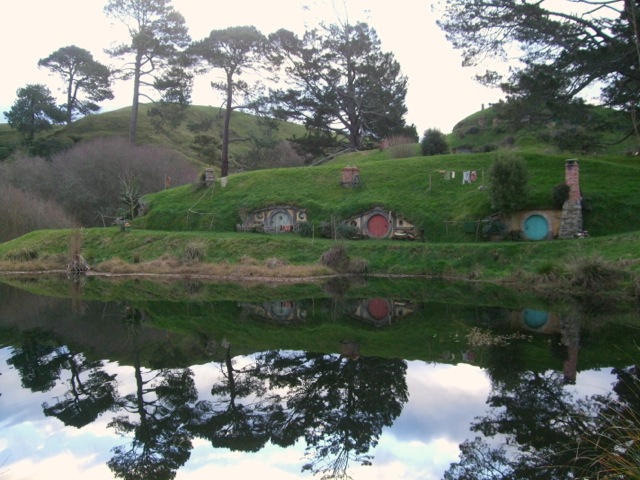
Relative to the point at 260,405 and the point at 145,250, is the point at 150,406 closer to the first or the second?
the point at 260,405

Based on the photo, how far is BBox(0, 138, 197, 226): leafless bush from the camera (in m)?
51.2

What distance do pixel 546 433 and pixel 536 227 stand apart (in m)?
25.0

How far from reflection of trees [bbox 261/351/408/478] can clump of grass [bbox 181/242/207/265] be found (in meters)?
20.0

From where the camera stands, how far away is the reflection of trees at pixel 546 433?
7.44m

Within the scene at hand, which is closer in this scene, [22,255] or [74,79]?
[22,255]

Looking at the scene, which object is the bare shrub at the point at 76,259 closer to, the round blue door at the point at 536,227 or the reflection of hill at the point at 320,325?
the reflection of hill at the point at 320,325

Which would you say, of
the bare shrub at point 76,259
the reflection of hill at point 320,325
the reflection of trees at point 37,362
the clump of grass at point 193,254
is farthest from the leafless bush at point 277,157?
the reflection of trees at point 37,362

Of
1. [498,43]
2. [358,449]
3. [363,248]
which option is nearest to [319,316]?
[358,449]

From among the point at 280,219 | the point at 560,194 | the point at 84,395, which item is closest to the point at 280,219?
the point at 280,219

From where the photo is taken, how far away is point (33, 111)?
7081 cm

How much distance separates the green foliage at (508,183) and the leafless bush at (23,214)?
35.3 m

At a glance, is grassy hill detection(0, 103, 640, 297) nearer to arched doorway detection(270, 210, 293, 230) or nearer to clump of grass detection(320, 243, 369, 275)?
clump of grass detection(320, 243, 369, 275)

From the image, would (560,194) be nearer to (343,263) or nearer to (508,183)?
(508,183)

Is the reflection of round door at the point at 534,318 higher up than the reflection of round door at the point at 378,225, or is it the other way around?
the reflection of round door at the point at 378,225
